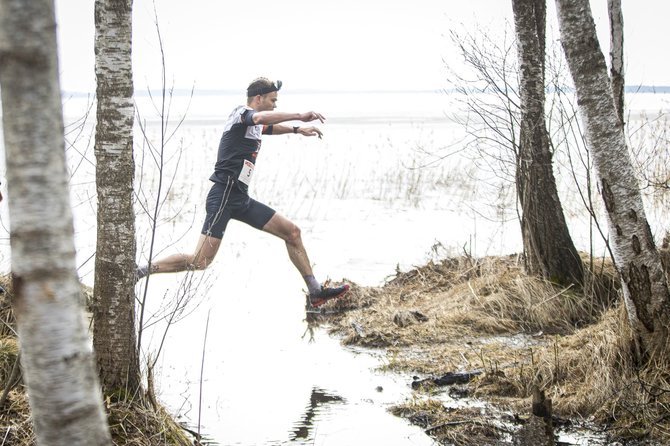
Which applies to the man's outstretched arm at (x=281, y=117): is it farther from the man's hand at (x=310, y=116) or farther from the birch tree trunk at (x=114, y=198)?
the birch tree trunk at (x=114, y=198)

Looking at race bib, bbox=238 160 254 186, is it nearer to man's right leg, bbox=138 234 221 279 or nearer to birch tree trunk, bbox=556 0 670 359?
man's right leg, bbox=138 234 221 279

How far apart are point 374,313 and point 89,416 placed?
Answer: 6560 mm

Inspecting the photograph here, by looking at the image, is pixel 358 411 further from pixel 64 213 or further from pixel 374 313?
pixel 64 213

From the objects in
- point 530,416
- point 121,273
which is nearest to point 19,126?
point 121,273

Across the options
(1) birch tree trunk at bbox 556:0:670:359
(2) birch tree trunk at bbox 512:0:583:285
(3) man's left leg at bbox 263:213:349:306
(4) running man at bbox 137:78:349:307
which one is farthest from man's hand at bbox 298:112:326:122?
(1) birch tree trunk at bbox 556:0:670:359

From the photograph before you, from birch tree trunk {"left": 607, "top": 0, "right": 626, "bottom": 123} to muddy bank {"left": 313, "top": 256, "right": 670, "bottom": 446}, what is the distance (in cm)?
153

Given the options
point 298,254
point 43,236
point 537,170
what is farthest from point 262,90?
point 43,236

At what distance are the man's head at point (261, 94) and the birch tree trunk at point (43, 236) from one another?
620 cm

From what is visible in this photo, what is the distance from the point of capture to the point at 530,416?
5477 mm

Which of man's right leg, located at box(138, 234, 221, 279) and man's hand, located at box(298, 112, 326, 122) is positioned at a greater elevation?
man's hand, located at box(298, 112, 326, 122)

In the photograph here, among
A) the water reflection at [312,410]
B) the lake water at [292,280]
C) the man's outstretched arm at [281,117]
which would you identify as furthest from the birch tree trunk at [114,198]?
the man's outstretched arm at [281,117]

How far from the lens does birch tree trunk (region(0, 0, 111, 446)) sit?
220cm

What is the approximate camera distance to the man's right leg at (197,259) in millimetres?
7941

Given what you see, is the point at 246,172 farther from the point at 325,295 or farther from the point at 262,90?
the point at 325,295
